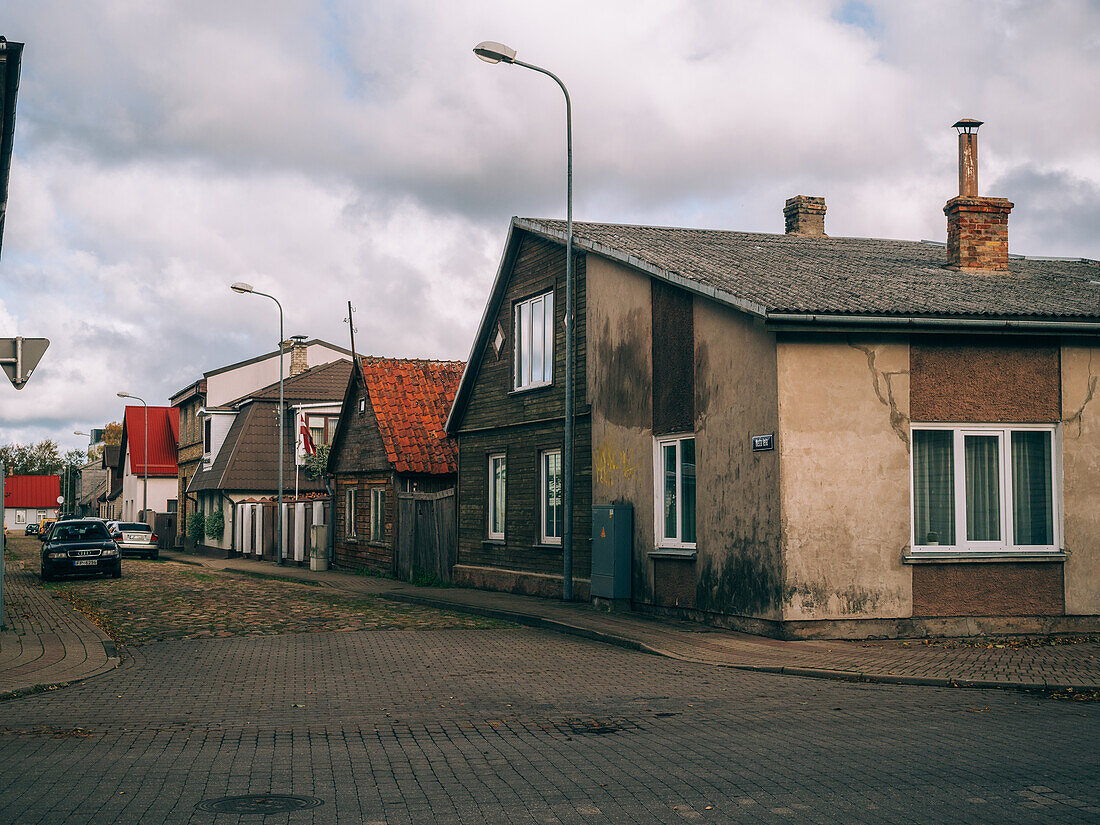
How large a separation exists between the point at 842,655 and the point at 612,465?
6.51m

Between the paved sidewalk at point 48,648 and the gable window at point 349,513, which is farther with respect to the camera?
the gable window at point 349,513

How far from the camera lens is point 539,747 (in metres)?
7.83

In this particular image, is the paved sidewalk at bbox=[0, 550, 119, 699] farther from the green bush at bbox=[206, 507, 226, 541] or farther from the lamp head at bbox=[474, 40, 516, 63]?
the green bush at bbox=[206, 507, 226, 541]

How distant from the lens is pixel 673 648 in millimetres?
13070

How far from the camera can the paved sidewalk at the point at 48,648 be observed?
11.2m

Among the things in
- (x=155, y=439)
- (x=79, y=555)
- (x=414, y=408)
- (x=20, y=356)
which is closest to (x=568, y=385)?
(x=20, y=356)

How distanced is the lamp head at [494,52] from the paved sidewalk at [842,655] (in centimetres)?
860

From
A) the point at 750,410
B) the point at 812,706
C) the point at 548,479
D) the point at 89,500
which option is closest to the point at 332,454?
the point at 548,479

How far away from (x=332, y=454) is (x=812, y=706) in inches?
986

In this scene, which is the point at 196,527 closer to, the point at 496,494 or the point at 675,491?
the point at 496,494

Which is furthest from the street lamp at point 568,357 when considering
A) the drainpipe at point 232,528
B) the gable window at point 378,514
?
the drainpipe at point 232,528

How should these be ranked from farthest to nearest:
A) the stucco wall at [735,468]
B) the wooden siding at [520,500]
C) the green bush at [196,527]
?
the green bush at [196,527] < the wooden siding at [520,500] < the stucco wall at [735,468]

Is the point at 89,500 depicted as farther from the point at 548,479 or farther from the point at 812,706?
the point at 812,706

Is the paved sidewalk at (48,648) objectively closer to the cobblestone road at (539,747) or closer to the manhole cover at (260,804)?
the cobblestone road at (539,747)
